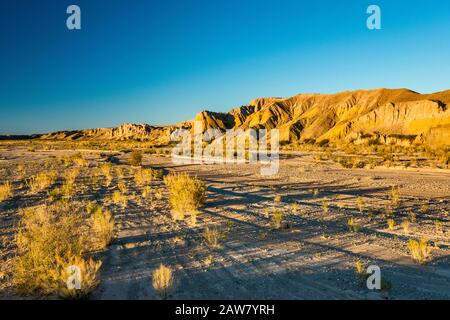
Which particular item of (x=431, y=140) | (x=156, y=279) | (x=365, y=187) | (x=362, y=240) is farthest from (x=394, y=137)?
(x=156, y=279)

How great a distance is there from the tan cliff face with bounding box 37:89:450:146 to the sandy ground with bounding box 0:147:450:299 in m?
37.1

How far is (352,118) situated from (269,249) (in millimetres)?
74790

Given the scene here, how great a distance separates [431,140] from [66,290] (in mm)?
47055

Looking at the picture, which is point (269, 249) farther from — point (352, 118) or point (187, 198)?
point (352, 118)

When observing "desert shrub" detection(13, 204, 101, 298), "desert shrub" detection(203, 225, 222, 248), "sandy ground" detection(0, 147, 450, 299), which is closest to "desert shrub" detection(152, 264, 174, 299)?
"sandy ground" detection(0, 147, 450, 299)

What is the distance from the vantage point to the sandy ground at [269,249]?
5008mm

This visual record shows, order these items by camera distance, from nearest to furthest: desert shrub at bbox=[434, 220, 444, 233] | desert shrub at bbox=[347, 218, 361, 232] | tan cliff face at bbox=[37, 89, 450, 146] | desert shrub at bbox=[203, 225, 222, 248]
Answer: desert shrub at bbox=[203, 225, 222, 248]
desert shrub at bbox=[434, 220, 444, 233]
desert shrub at bbox=[347, 218, 361, 232]
tan cliff face at bbox=[37, 89, 450, 146]

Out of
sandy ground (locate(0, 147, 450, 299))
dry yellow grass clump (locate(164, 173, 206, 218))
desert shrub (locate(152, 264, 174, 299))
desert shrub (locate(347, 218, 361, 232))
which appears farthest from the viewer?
dry yellow grass clump (locate(164, 173, 206, 218))

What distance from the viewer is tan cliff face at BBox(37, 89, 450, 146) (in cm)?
5266

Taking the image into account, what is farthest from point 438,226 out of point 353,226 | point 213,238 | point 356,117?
point 356,117

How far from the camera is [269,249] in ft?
22.2

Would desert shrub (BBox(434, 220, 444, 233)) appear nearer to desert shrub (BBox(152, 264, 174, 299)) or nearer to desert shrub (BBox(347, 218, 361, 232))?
desert shrub (BBox(347, 218, 361, 232))

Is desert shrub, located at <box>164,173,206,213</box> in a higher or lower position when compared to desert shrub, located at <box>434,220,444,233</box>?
higher

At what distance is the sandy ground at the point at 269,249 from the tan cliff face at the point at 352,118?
37129mm
